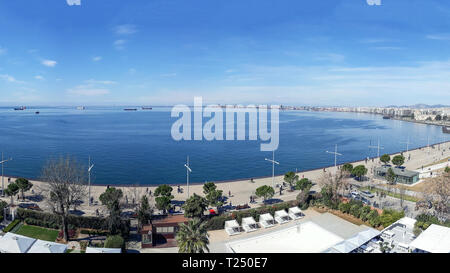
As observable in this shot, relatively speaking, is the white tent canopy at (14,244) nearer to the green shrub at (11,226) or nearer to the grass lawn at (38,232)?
the grass lawn at (38,232)

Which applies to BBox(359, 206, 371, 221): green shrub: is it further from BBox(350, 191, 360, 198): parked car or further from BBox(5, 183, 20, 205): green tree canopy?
BBox(5, 183, 20, 205): green tree canopy

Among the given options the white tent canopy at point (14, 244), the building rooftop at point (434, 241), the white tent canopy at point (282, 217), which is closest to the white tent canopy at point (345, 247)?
the building rooftop at point (434, 241)

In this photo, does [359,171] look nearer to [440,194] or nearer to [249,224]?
[440,194]

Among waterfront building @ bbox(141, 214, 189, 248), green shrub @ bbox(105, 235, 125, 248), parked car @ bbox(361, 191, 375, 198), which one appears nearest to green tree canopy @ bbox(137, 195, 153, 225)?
waterfront building @ bbox(141, 214, 189, 248)

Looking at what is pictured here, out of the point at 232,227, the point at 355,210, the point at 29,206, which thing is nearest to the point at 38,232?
the point at 29,206
